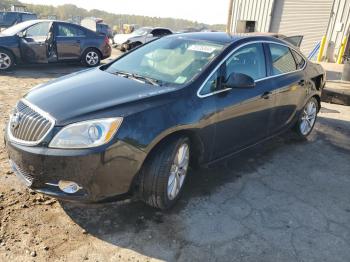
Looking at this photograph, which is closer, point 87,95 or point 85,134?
point 85,134

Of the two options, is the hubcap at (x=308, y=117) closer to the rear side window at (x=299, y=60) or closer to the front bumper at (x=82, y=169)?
the rear side window at (x=299, y=60)

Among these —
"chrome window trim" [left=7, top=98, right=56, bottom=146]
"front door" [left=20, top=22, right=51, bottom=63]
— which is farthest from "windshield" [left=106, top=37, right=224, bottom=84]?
"front door" [left=20, top=22, right=51, bottom=63]

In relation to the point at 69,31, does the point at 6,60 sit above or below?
below

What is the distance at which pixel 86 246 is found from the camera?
2.81 meters

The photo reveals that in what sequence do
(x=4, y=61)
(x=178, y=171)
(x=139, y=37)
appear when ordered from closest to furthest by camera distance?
1. (x=178, y=171)
2. (x=4, y=61)
3. (x=139, y=37)

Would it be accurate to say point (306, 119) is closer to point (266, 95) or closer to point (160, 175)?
point (266, 95)

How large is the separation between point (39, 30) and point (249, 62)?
A: 26.2 ft

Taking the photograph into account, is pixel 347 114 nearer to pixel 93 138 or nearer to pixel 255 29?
pixel 93 138

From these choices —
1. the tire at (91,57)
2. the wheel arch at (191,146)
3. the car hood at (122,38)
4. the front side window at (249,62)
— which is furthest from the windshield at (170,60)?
the car hood at (122,38)

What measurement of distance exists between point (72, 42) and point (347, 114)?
7979 mm

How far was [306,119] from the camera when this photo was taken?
563cm

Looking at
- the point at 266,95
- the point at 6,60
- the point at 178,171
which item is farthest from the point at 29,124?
the point at 6,60

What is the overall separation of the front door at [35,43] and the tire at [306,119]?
7.61 meters

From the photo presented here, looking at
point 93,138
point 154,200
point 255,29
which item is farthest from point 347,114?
point 255,29
